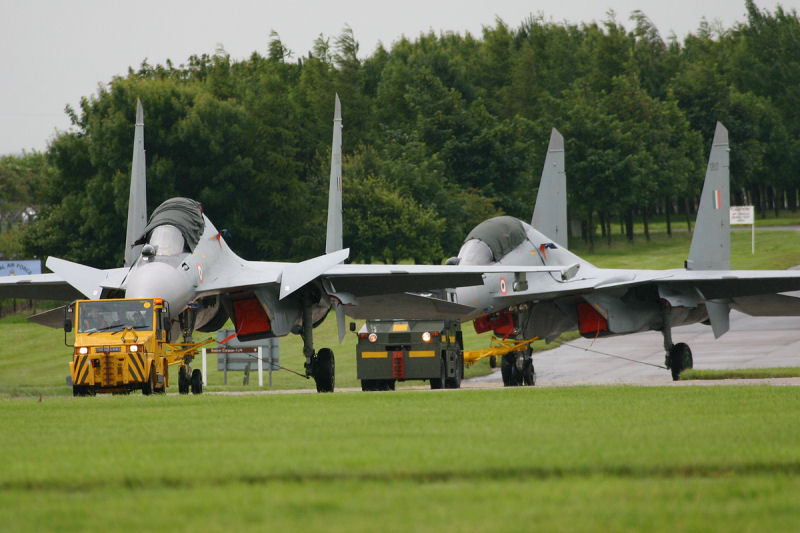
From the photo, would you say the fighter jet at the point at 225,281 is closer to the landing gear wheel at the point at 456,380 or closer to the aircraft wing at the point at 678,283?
the aircraft wing at the point at 678,283

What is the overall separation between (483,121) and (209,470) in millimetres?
78108

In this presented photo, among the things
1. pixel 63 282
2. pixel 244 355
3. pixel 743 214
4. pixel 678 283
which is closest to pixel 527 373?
pixel 678 283

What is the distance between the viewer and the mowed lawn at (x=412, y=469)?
21.7 feet

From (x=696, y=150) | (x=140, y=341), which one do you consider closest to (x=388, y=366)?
(x=140, y=341)

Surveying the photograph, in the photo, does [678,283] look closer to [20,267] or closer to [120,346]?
[120,346]

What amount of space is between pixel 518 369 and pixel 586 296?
272 cm

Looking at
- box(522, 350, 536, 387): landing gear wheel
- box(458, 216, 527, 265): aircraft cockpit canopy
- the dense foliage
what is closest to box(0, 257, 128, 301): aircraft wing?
box(458, 216, 527, 265): aircraft cockpit canopy

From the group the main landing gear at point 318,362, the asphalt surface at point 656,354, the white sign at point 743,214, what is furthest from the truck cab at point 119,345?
the white sign at point 743,214

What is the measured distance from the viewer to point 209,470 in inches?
340

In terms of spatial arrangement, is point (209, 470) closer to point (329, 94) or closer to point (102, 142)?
point (102, 142)

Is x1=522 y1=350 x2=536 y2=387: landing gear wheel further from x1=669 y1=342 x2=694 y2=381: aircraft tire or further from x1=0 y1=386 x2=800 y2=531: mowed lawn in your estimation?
x1=0 y1=386 x2=800 y2=531: mowed lawn

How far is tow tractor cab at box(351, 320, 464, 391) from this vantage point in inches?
1051

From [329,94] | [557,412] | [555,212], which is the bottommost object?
[557,412]

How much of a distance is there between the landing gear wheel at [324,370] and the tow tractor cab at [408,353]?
7.62 feet
